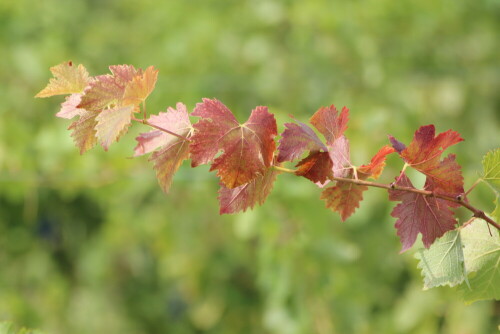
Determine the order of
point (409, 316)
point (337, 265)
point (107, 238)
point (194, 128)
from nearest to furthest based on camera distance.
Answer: point (194, 128), point (409, 316), point (337, 265), point (107, 238)

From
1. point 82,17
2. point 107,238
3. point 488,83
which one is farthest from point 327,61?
point 82,17

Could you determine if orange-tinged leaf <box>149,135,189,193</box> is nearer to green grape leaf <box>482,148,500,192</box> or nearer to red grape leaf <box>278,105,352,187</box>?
red grape leaf <box>278,105,352,187</box>

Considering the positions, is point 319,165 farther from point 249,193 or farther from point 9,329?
point 9,329

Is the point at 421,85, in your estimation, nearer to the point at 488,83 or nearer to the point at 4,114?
the point at 488,83

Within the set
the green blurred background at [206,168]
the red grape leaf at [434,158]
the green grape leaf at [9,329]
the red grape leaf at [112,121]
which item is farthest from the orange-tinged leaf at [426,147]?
the green blurred background at [206,168]

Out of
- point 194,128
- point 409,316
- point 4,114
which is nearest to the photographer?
point 194,128
